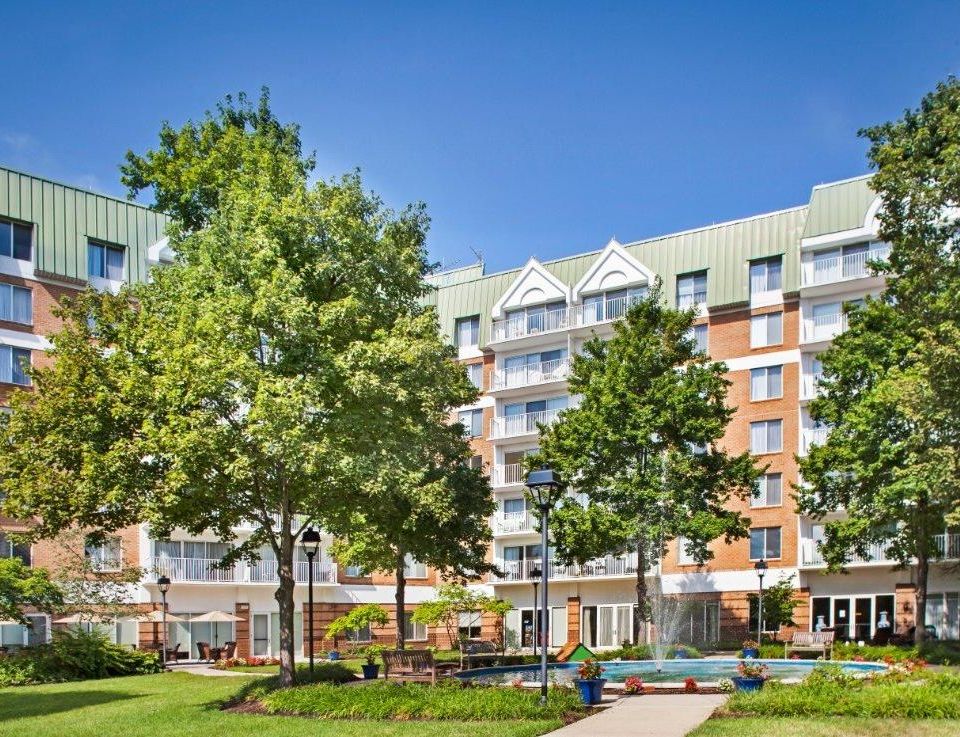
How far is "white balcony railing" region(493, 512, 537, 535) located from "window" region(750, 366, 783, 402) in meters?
12.3

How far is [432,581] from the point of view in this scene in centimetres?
5928

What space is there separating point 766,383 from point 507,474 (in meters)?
13.8

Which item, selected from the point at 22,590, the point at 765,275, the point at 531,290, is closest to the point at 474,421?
the point at 531,290

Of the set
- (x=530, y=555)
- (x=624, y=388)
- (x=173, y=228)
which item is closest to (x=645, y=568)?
(x=624, y=388)

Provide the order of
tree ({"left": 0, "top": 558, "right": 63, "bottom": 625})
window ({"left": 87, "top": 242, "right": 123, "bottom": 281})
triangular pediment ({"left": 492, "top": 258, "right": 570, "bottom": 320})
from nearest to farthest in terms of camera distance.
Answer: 1. tree ({"left": 0, "top": 558, "right": 63, "bottom": 625})
2. window ({"left": 87, "top": 242, "right": 123, "bottom": 281})
3. triangular pediment ({"left": 492, "top": 258, "right": 570, "bottom": 320})

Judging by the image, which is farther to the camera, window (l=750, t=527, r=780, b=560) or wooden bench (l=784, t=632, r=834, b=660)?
window (l=750, t=527, r=780, b=560)

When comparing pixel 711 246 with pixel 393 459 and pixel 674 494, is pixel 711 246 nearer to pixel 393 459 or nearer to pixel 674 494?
pixel 674 494

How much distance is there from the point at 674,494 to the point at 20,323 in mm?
26826

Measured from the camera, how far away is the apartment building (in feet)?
152

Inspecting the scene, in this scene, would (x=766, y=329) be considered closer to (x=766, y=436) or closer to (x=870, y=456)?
(x=766, y=436)

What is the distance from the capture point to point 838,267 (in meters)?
47.2

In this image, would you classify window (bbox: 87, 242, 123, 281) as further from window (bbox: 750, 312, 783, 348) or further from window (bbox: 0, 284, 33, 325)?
window (bbox: 750, 312, 783, 348)

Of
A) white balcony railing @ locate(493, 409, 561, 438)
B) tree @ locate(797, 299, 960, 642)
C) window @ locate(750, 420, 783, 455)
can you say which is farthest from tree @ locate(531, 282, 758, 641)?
white balcony railing @ locate(493, 409, 561, 438)

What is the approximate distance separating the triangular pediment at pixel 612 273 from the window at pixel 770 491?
10413 millimetres
